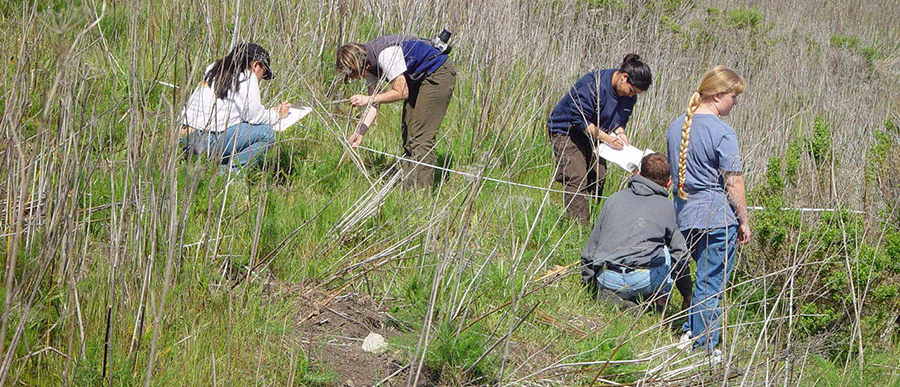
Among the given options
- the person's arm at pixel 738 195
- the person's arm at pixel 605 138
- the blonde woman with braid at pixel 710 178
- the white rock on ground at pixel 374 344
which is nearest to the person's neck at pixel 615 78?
the person's arm at pixel 605 138

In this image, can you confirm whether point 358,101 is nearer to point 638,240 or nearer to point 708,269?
point 638,240

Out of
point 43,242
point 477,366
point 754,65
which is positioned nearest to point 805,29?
point 754,65

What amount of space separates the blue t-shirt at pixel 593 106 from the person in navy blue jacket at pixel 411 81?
71cm

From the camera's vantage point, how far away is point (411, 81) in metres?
4.88

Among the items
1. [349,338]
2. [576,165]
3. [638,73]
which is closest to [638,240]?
[576,165]

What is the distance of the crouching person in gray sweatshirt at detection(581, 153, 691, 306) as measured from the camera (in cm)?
400

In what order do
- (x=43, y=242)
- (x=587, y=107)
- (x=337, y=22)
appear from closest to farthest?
1. (x=43, y=242)
2. (x=587, y=107)
3. (x=337, y=22)

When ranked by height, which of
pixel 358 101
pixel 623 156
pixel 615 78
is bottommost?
pixel 623 156

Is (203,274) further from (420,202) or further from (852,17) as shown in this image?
(852,17)

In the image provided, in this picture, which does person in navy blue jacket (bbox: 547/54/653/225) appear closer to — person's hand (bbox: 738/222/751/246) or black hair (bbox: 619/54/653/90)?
black hair (bbox: 619/54/653/90)

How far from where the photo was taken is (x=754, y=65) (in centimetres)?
1033

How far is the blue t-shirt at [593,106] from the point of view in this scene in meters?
4.73

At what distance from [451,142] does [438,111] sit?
1.49ft

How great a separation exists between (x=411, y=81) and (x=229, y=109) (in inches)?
109
